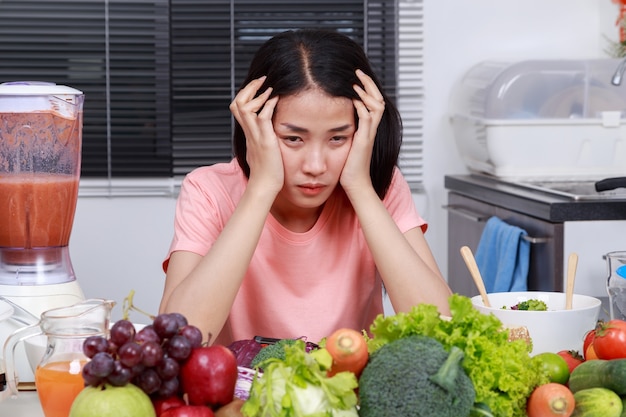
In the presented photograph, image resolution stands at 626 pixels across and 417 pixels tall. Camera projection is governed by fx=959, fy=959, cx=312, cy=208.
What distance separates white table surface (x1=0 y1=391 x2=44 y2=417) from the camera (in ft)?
4.03

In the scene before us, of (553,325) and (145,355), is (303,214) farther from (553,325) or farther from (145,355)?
(145,355)

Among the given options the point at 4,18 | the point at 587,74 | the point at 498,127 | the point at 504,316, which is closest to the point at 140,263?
the point at 4,18

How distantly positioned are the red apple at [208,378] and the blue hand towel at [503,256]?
1878mm

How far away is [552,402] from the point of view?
3.28 ft

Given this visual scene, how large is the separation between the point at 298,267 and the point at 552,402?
0.89 metres

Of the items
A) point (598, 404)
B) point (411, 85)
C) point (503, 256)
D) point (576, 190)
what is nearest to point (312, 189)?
point (598, 404)

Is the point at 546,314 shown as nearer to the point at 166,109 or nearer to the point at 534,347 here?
the point at 534,347

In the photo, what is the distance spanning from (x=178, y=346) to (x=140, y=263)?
2.53 metres

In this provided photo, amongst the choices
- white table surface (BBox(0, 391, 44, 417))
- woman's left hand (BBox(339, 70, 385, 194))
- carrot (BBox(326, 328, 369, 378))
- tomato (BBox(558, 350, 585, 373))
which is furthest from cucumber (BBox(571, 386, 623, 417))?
woman's left hand (BBox(339, 70, 385, 194))

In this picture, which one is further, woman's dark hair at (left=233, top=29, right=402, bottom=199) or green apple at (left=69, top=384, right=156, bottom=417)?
woman's dark hair at (left=233, top=29, right=402, bottom=199)

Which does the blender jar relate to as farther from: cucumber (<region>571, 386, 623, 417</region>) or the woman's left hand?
cucumber (<region>571, 386, 623, 417</region>)

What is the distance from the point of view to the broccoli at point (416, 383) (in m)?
0.89

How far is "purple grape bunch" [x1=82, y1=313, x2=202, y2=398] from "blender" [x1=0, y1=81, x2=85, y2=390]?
1.80ft

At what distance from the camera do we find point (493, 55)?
3477 millimetres
